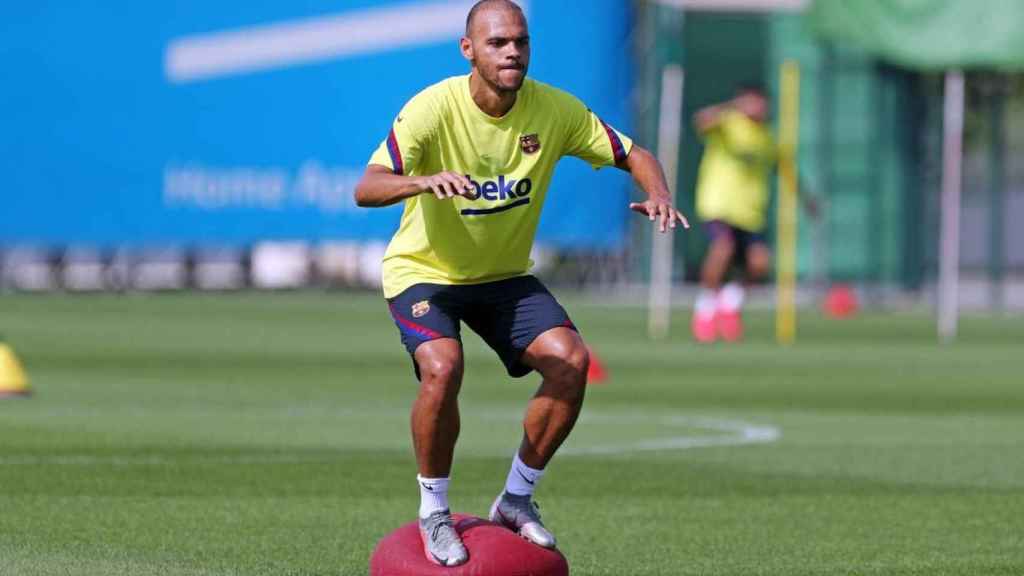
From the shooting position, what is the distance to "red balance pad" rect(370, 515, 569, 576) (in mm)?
6883

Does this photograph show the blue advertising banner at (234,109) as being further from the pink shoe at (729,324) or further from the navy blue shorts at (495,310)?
the navy blue shorts at (495,310)

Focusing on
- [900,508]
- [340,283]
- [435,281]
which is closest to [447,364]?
[435,281]

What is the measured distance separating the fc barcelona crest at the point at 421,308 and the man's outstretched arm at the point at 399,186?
0.54 meters

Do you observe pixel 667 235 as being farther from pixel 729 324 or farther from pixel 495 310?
pixel 495 310

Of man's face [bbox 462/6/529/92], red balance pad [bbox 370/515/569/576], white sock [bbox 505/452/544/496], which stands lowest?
red balance pad [bbox 370/515/569/576]

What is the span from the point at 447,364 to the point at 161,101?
28.3 m

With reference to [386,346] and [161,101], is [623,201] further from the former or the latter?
[386,346]

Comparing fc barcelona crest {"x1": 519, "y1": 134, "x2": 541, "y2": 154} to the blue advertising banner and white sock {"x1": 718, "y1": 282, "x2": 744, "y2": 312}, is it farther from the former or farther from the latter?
the blue advertising banner

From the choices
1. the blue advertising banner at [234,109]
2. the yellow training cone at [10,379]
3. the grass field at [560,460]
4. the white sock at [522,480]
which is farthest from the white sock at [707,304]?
the white sock at [522,480]

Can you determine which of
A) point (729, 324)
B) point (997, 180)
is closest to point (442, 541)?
point (729, 324)

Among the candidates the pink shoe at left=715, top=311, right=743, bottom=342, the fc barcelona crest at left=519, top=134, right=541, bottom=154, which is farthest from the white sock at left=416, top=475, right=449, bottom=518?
the pink shoe at left=715, top=311, right=743, bottom=342

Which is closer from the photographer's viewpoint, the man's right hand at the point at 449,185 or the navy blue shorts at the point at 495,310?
the man's right hand at the point at 449,185

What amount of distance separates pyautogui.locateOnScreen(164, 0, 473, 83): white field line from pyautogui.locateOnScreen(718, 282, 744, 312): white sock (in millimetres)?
12206

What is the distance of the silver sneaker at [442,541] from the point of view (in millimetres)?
6895
